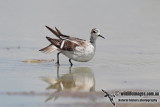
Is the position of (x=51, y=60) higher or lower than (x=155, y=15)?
lower

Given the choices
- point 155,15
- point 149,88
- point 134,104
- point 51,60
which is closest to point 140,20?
point 155,15

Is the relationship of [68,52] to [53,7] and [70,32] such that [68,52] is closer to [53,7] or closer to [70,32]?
[70,32]

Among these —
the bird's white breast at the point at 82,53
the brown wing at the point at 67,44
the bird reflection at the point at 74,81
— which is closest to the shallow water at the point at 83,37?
the bird reflection at the point at 74,81

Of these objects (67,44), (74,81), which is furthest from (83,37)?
(74,81)

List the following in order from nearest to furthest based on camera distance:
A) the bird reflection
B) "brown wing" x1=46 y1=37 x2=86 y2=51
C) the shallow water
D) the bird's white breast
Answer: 1. the bird reflection
2. the shallow water
3. the bird's white breast
4. "brown wing" x1=46 y1=37 x2=86 y2=51

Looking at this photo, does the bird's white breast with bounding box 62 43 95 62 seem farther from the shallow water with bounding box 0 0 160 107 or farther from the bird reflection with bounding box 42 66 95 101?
the bird reflection with bounding box 42 66 95 101

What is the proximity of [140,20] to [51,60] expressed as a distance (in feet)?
19.3

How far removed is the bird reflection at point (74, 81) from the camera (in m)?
9.60

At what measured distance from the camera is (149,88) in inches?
379

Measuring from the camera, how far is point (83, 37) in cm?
1475

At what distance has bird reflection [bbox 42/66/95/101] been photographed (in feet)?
31.5

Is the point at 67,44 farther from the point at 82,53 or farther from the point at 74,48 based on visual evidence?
the point at 82,53

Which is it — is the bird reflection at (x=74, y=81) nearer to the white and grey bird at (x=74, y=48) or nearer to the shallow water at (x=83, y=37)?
the shallow water at (x=83, y=37)

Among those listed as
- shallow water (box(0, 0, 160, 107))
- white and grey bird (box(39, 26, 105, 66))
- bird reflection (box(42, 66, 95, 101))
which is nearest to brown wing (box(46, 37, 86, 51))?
white and grey bird (box(39, 26, 105, 66))
